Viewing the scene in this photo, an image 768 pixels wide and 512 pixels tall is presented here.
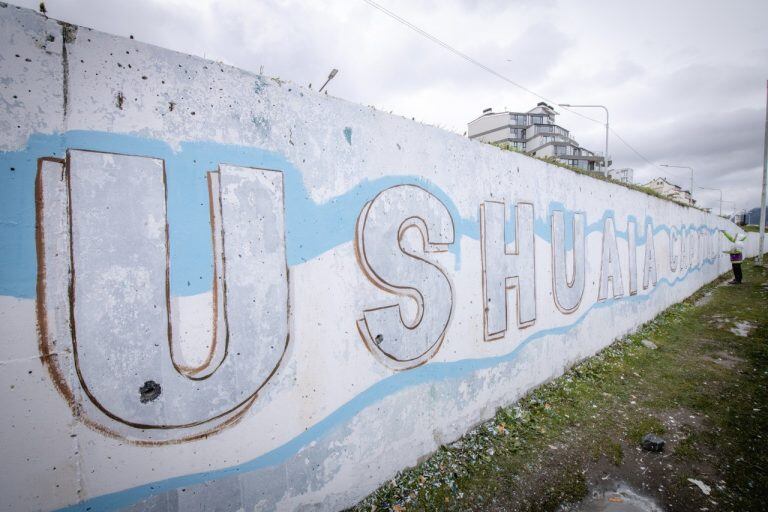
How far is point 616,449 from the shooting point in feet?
10.4

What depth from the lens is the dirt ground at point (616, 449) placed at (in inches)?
100

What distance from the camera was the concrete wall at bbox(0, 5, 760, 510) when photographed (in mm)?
1421

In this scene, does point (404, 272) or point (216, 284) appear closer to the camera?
point (216, 284)

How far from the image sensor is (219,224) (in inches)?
72.3

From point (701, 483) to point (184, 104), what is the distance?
4.57 m

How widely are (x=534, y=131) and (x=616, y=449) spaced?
5779cm

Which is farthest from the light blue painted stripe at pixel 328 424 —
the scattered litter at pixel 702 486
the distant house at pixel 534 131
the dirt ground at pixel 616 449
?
the distant house at pixel 534 131

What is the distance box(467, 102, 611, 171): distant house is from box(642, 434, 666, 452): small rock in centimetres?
5003

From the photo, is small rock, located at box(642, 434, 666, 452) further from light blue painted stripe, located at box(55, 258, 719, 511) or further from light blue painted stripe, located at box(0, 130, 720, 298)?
light blue painted stripe, located at box(0, 130, 720, 298)

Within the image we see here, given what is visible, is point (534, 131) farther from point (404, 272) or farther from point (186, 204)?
point (186, 204)

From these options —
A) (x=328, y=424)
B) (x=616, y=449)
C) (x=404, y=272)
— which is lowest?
(x=616, y=449)

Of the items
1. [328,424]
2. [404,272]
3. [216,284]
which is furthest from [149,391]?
[404,272]

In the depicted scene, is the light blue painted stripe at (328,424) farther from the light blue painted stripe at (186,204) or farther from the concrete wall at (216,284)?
the light blue painted stripe at (186,204)

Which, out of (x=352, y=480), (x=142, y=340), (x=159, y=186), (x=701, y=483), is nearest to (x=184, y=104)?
(x=159, y=186)
